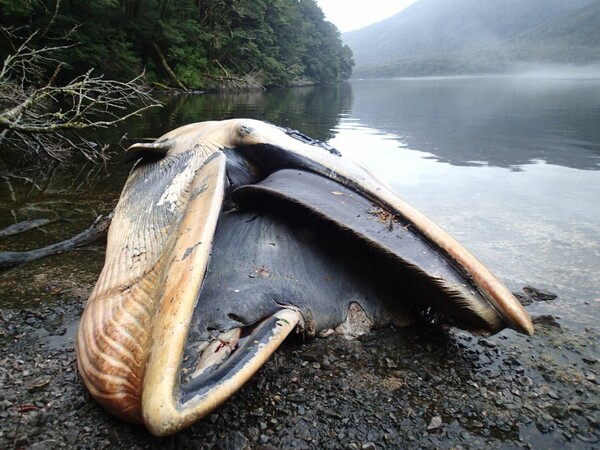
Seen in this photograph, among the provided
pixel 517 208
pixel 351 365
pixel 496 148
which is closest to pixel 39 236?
pixel 351 365

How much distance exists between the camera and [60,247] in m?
3.74

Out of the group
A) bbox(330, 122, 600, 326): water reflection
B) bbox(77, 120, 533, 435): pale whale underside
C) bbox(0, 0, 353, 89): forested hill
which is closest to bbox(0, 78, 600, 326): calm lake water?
bbox(330, 122, 600, 326): water reflection

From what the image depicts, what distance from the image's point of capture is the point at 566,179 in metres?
6.71

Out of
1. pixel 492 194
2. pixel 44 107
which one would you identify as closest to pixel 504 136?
pixel 492 194

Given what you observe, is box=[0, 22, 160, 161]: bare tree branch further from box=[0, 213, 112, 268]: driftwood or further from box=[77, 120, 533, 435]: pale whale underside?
box=[77, 120, 533, 435]: pale whale underside

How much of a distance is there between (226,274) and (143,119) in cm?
1220

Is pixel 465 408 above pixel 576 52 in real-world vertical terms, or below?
below

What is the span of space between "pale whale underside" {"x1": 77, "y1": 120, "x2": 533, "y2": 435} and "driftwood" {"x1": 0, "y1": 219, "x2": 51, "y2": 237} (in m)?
1.55

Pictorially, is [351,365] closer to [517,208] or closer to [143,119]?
[517,208]

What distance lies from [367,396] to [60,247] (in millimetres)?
2837

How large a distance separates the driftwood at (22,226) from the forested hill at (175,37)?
869cm

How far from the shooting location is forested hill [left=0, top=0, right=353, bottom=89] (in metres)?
18.9

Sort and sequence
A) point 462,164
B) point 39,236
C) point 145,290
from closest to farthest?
1. point 145,290
2. point 39,236
3. point 462,164

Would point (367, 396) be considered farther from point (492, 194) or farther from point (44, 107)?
point (44, 107)
